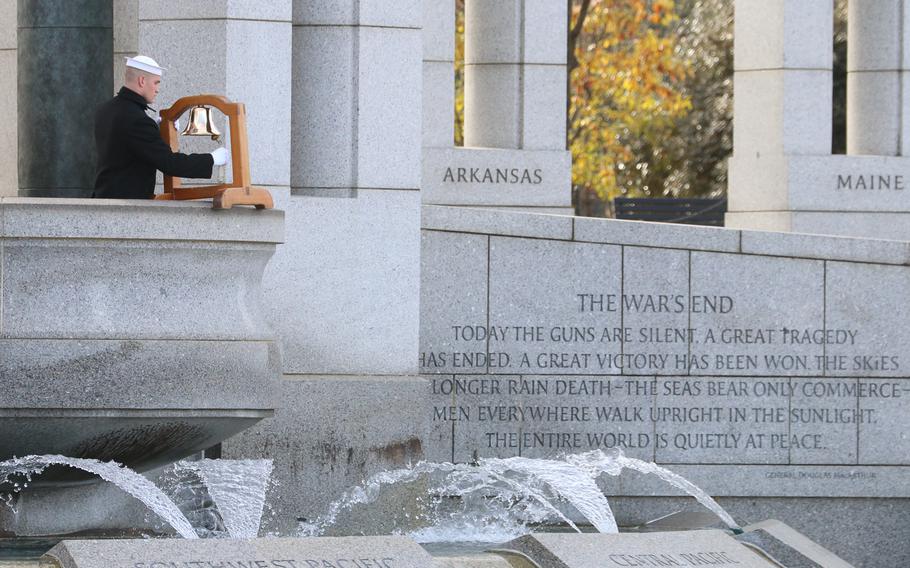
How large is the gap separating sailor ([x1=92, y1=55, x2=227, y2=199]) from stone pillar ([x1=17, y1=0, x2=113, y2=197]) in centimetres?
142

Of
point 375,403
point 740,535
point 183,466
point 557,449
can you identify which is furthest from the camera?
point 557,449

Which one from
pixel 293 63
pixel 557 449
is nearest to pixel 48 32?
pixel 293 63

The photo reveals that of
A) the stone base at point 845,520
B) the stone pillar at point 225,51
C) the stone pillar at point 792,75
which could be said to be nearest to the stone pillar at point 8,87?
the stone pillar at point 225,51

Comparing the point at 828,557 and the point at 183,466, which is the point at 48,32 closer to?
the point at 183,466

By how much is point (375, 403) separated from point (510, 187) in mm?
10128

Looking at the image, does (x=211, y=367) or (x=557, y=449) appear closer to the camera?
(x=211, y=367)

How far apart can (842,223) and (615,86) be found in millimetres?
13205

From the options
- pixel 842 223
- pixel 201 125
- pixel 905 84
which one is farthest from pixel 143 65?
pixel 905 84

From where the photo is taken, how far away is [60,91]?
11.4m

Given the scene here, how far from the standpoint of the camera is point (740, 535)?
33.0ft

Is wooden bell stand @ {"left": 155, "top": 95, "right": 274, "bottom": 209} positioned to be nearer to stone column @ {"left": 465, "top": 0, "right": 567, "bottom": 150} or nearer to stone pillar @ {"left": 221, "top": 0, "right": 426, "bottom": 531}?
stone pillar @ {"left": 221, "top": 0, "right": 426, "bottom": 531}

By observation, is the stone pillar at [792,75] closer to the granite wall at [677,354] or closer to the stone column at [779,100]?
the stone column at [779,100]

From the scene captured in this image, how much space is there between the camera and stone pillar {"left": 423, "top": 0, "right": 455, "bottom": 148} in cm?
2198

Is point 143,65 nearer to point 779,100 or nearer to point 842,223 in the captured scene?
point 779,100
